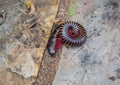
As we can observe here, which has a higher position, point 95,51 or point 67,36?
point 67,36

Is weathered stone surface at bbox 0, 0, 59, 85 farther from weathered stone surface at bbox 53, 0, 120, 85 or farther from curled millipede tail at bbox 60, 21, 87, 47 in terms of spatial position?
weathered stone surface at bbox 53, 0, 120, 85

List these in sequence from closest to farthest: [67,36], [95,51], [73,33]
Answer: [95,51], [67,36], [73,33]

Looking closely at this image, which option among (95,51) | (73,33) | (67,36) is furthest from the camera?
(73,33)

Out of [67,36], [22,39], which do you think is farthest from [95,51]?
[22,39]

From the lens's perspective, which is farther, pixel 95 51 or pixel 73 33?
pixel 73 33

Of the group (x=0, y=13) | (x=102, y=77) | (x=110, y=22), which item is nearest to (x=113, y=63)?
(x=102, y=77)

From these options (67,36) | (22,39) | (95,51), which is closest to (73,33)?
(67,36)

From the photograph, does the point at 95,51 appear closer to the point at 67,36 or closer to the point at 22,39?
the point at 67,36

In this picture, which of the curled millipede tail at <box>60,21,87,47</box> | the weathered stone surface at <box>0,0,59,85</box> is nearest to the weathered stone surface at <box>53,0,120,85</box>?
the curled millipede tail at <box>60,21,87,47</box>
